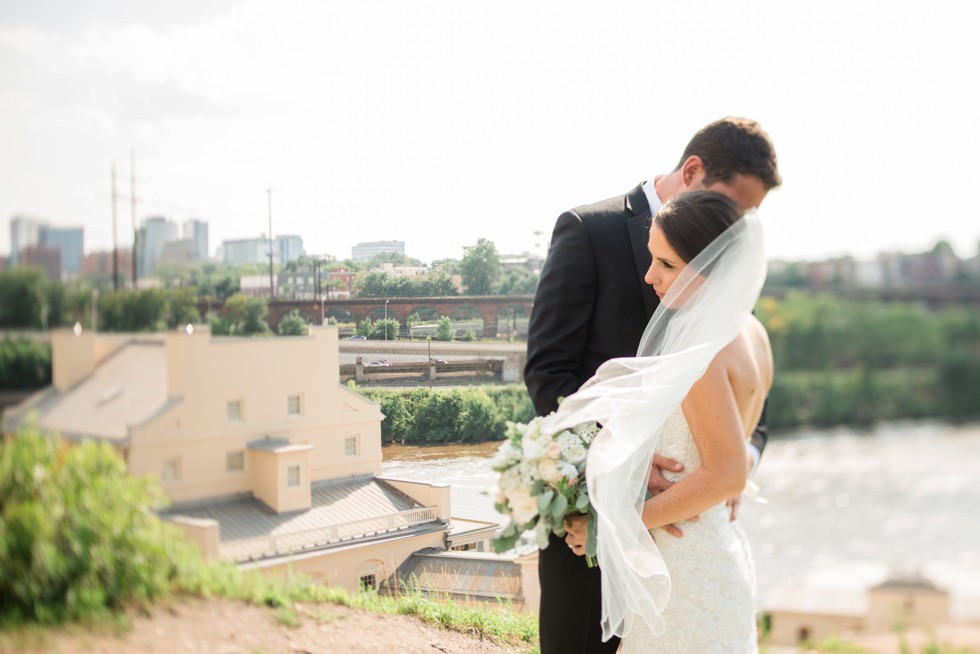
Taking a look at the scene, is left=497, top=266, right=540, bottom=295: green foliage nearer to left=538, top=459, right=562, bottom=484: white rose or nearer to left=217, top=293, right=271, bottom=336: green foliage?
left=217, top=293, right=271, bottom=336: green foliage

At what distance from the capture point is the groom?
8.06 feet

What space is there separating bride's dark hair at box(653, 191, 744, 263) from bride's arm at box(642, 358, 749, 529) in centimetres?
32

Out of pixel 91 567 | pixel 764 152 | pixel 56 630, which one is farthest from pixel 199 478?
pixel 764 152

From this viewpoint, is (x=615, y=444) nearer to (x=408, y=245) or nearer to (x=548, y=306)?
(x=548, y=306)

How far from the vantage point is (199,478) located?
2.31 m

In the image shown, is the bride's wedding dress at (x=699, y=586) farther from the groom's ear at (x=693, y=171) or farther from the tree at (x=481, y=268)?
the tree at (x=481, y=268)

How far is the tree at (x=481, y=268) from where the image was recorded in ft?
11.1

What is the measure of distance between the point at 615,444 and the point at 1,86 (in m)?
1.90

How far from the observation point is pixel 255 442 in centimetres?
245

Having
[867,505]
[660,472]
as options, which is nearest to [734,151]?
[660,472]

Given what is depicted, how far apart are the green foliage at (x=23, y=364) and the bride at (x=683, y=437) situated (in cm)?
134

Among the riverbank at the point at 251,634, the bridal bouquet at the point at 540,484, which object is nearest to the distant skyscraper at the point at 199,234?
the riverbank at the point at 251,634

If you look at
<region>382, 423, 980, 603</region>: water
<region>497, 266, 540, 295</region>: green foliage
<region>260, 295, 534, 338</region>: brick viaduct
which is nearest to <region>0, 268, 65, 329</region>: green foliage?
<region>260, 295, 534, 338</region>: brick viaduct

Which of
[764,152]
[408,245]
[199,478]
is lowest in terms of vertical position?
[199,478]
